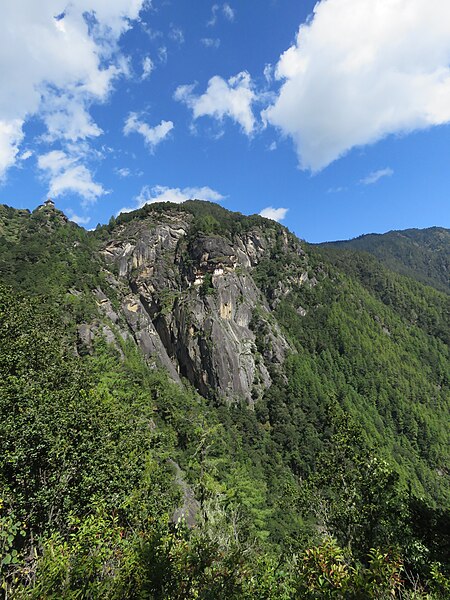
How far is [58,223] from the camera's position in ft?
383

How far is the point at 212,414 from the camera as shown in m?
83.1

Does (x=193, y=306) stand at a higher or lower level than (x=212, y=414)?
higher

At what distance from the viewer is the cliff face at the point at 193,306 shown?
97.0m

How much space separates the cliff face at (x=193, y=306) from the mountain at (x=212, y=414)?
27.5 inches

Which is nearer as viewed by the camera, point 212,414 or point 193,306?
point 212,414

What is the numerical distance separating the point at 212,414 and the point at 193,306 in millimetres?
34328

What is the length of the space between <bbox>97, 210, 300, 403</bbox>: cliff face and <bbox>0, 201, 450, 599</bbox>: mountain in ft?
2.29

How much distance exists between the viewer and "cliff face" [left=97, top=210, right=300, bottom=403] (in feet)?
318

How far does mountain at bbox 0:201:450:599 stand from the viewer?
829 centimetres

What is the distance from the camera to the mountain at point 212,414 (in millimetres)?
8289

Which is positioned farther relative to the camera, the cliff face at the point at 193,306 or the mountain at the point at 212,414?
the cliff face at the point at 193,306

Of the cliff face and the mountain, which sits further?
the cliff face

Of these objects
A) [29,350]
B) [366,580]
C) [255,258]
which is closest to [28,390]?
[29,350]

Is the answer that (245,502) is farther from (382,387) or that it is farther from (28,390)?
(382,387)
